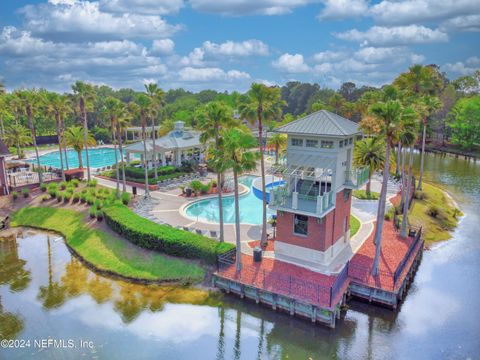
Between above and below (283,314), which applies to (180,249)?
above

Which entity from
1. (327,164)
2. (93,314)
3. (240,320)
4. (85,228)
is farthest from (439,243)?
(85,228)

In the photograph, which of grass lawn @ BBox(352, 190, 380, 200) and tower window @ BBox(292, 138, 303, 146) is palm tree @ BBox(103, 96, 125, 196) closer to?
tower window @ BBox(292, 138, 303, 146)

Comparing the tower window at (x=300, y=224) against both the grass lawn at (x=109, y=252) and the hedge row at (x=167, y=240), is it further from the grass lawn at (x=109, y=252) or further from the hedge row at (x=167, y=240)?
the grass lawn at (x=109, y=252)

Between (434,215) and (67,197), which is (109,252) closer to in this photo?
(67,197)

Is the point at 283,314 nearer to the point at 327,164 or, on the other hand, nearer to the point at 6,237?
the point at 327,164

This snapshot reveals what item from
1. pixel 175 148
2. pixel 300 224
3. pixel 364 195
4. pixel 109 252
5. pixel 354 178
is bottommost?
pixel 109 252

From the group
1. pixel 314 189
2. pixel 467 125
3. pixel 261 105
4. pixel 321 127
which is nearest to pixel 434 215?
pixel 314 189
